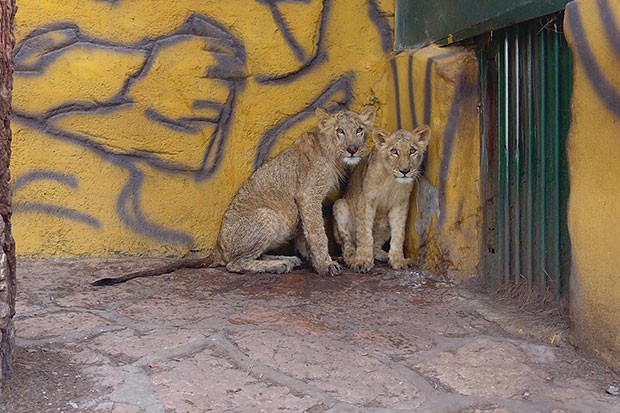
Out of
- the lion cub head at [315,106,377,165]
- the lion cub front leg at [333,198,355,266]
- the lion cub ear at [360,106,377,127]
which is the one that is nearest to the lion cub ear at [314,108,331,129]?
the lion cub head at [315,106,377,165]

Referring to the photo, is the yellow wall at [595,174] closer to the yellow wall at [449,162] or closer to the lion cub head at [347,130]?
the yellow wall at [449,162]

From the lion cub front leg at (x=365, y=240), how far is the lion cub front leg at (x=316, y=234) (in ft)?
0.62

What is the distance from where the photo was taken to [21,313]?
4445 mm

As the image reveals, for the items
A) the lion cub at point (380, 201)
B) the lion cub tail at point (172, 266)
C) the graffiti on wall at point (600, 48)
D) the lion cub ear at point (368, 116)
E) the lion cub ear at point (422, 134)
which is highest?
the graffiti on wall at point (600, 48)

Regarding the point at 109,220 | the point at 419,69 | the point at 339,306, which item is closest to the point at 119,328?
the point at 339,306

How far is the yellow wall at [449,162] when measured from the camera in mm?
5336

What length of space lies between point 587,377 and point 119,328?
2.52 m

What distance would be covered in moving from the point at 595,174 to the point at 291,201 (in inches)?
114

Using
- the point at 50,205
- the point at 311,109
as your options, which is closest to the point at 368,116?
the point at 311,109

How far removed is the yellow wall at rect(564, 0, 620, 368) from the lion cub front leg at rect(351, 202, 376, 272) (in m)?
2.25

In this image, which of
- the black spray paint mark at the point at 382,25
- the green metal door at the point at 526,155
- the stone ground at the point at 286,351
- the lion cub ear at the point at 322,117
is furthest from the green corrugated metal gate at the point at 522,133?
the lion cub ear at the point at 322,117

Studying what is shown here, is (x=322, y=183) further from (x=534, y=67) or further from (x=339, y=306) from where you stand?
(x=534, y=67)

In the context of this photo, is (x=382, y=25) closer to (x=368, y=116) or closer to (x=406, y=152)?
(x=368, y=116)

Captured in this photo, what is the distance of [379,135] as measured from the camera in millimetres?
5820
